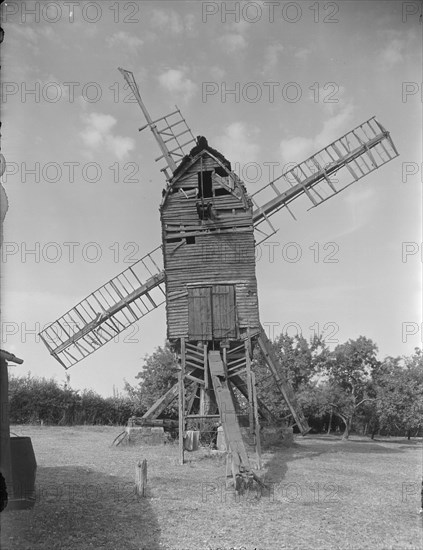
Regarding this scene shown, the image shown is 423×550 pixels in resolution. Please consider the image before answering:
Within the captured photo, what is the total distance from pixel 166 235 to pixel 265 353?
239 inches

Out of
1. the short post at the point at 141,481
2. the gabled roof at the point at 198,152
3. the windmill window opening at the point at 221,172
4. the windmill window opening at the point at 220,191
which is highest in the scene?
the gabled roof at the point at 198,152

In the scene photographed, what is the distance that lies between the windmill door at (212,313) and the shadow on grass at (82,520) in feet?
23.9

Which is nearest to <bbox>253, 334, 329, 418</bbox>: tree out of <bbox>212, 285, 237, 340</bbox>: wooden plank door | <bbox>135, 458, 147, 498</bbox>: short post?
<bbox>212, 285, 237, 340</bbox>: wooden plank door

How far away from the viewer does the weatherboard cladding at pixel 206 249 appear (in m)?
18.0

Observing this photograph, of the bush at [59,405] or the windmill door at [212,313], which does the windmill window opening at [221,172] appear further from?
the bush at [59,405]

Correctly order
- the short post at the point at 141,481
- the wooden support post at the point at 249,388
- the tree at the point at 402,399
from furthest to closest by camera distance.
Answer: the tree at the point at 402,399 < the wooden support post at the point at 249,388 < the short post at the point at 141,481

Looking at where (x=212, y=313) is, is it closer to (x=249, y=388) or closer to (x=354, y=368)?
Result: (x=249, y=388)

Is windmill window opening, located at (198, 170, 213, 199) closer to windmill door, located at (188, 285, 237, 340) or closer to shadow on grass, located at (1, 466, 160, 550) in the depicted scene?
windmill door, located at (188, 285, 237, 340)

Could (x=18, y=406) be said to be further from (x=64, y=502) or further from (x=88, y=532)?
(x=88, y=532)

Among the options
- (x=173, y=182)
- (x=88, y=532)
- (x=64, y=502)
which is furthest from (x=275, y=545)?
(x=173, y=182)

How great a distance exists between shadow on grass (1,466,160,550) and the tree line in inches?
844

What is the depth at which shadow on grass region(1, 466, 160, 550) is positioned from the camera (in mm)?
6859

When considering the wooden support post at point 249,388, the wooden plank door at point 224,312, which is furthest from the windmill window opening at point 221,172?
the wooden support post at point 249,388

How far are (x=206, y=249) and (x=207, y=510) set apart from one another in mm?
10519
